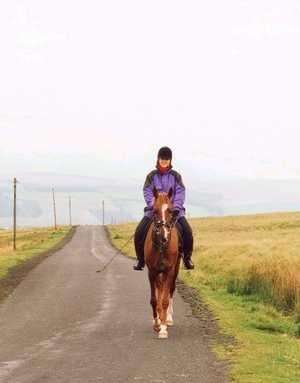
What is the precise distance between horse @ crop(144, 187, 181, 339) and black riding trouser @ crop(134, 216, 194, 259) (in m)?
0.17

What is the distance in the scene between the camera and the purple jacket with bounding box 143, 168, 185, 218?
1283cm

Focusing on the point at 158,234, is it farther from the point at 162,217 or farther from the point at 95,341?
the point at 95,341

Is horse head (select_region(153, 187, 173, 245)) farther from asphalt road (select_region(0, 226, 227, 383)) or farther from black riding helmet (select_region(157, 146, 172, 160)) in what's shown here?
asphalt road (select_region(0, 226, 227, 383))

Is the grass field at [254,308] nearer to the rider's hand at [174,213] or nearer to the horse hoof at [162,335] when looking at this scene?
the horse hoof at [162,335]

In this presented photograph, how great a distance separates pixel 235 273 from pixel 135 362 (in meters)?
16.1

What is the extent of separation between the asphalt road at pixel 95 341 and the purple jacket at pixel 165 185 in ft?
9.47

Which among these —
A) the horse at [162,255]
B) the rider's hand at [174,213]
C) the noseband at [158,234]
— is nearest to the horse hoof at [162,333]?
the horse at [162,255]

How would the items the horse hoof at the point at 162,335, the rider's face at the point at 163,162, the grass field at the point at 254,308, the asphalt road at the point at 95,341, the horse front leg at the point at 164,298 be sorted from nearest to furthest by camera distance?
the asphalt road at the point at 95,341, the grass field at the point at 254,308, the horse hoof at the point at 162,335, the horse front leg at the point at 164,298, the rider's face at the point at 163,162

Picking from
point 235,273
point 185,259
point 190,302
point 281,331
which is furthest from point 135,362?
point 235,273

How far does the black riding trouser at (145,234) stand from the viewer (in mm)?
13242

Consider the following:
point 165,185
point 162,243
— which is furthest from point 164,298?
point 165,185

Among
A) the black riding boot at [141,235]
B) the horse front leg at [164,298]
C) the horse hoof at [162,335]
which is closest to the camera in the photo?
the horse hoof at [162,335]

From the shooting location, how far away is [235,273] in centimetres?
2594

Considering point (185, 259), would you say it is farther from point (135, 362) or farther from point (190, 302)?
point (190, 302)
